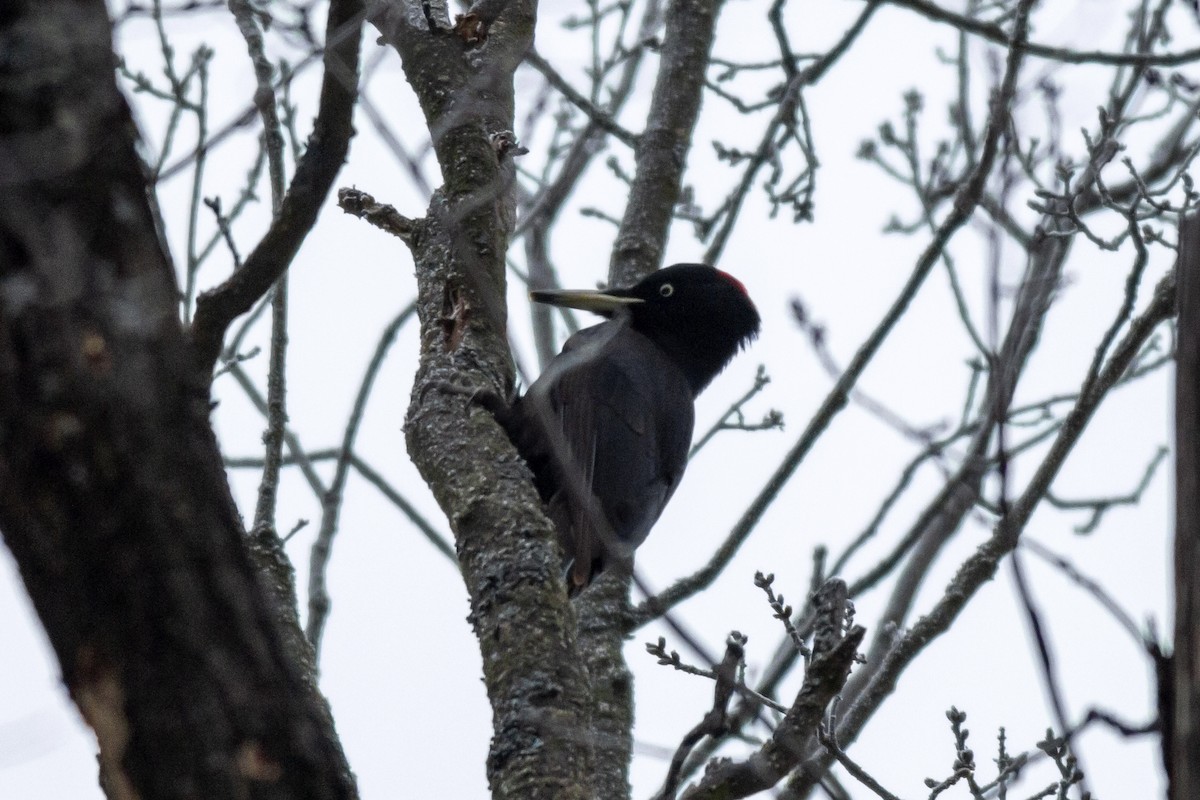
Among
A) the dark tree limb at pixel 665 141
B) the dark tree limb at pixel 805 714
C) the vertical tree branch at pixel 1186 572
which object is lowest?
the vertical tree branch at pixel 1186 572

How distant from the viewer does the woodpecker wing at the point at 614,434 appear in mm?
5285

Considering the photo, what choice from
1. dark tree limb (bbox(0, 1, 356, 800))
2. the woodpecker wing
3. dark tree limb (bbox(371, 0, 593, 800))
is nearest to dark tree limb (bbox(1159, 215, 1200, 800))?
dark tree limb (bbox(0, 1, 356, 800))

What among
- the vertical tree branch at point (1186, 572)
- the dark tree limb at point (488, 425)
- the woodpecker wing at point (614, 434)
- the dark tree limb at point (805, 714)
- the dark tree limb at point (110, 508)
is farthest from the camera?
the woodpecker wing at point (614, 434)

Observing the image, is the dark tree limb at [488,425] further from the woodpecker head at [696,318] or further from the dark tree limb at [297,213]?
the woodpecker head at [696,318]

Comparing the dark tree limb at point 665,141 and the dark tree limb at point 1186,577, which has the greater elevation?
the dark tree limb at point 665,141

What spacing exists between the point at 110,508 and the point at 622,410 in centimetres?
416

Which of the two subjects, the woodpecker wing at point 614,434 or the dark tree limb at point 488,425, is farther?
the woodpecker wing at point 614,434

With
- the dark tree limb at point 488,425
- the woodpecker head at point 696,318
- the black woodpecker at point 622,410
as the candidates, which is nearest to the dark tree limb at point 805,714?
the dark tree limb at point 488,425

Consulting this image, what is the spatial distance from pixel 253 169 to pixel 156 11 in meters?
2.24

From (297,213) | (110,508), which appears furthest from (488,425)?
(110,508)

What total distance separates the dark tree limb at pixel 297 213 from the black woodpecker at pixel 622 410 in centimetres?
209

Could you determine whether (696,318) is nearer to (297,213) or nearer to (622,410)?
(622,410)

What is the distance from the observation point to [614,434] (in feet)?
18.1

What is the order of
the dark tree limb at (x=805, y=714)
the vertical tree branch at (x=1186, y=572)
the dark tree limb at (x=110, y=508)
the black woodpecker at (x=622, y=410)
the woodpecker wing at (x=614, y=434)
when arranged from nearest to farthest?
the vertical tree branch at (x=1186, y=572)
the dark tree limb at (x=110, y=508)
the dark tree limb at (x=805, y=714)
the black woodpecker at (x=622, y=410)
the woodpecker wing at (x=614, y=434)
